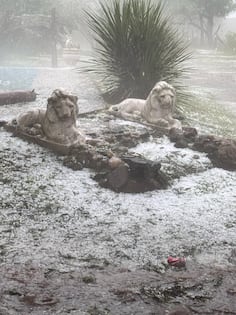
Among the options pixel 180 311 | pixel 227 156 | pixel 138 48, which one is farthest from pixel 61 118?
pixel 138 48

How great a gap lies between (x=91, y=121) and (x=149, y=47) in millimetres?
2495

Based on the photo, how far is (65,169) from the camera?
191 inches

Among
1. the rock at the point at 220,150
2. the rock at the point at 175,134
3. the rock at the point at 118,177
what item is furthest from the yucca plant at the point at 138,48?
the rock at the point at 118,177

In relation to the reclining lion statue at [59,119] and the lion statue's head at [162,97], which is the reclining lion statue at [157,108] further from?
the reclining lion statue at [59,119]

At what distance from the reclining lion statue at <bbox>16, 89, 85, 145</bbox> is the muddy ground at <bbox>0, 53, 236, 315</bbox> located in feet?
0.73

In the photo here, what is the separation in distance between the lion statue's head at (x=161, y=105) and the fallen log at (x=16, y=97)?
2.67 meters

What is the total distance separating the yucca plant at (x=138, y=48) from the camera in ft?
27.9

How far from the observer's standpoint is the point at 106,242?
3.53 m

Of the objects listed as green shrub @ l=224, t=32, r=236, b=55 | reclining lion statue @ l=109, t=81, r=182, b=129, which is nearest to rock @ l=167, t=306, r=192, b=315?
reclining lion statue @ l=109, t=81, r=182, b=129

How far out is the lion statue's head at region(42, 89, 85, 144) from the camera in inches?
201

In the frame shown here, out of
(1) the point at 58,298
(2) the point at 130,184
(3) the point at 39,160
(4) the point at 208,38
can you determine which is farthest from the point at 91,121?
(4) the point at 208,38

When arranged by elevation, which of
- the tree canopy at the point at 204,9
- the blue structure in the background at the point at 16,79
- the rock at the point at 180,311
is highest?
the tree canopy at the point at 204,9

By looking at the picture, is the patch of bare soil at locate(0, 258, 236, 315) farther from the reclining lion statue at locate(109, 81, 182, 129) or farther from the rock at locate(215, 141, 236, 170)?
the reclining lion statue at locate(109, 81, 182, 129)

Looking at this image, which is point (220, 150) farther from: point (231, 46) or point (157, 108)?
point (231, 46)
